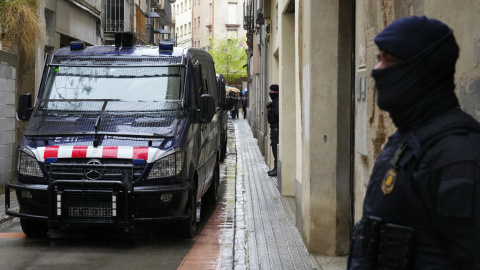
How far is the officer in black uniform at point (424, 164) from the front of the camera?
221cm

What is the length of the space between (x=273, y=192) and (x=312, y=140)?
5617 millimetres

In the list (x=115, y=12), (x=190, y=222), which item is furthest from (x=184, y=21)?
(x=190, y=222)

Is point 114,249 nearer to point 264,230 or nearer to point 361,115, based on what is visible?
point 264,230

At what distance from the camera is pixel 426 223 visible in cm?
237

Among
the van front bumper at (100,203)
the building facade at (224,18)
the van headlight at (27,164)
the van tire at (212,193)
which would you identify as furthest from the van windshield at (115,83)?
the building facade at (224,18)

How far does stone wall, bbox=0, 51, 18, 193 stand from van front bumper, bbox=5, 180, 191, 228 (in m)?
5.36

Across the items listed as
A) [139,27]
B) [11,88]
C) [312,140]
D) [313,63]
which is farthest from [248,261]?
[139,27]

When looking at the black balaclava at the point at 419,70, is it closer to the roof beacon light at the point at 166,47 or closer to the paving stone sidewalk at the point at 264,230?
the paving stone sidewalk at the point at 264,230

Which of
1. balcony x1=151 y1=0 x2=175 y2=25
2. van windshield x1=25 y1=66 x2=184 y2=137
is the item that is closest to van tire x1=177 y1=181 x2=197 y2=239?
van windshield x1=25 y1=66 x2=184 y2=137

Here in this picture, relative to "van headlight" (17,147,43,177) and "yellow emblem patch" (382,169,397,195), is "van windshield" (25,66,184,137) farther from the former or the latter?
"yellow emblem patch" (382,169,397,195)

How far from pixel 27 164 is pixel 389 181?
6674mm

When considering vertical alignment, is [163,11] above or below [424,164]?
above

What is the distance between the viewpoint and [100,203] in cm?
817

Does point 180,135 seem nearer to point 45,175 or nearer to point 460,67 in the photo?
point 45,175
